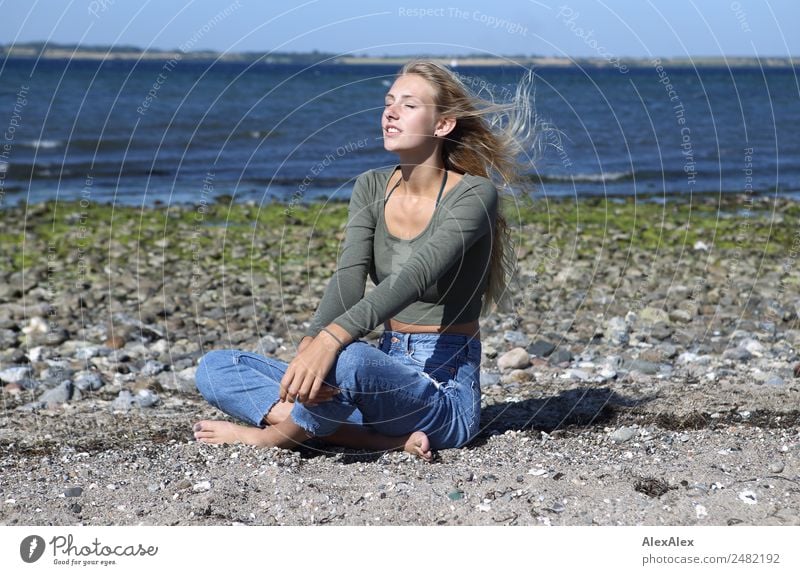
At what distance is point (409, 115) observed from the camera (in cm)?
485

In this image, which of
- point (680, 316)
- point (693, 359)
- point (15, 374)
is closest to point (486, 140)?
point (693, 359)

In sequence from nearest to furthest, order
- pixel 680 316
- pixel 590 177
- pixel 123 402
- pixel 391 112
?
pixel 391 112
pixel 123 402
pixel 680 316
pixel 590 177

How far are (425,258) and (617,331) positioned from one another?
3.96 meters

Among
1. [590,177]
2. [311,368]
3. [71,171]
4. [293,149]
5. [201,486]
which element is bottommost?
[201,486]

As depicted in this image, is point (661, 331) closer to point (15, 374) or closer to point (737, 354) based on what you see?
point (737, 354)

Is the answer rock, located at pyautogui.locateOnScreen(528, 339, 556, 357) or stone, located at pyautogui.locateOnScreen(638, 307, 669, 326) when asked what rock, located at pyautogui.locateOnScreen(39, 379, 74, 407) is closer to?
rock, located at pyautogui.locateOnScreen(528, 339, 556, 357)

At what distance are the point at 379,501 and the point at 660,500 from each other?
3.69ft

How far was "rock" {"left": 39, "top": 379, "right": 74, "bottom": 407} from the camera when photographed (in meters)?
6.38

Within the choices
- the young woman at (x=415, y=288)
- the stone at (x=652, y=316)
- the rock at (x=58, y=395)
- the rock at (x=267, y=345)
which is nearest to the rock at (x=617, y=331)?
the stone at (x=652, y=316)

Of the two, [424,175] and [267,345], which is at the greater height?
[424,175]

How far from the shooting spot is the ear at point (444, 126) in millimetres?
4938

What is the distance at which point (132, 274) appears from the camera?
1074 centimetres

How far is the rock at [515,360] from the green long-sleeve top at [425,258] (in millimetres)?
1972

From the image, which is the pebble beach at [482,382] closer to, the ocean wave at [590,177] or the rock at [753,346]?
the rock at [753,346]
